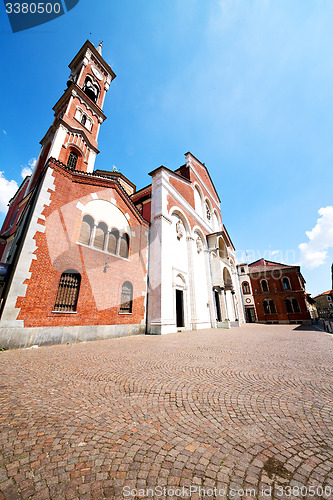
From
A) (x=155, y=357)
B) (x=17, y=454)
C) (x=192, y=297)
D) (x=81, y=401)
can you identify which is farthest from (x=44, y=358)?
(x=192, y=297)

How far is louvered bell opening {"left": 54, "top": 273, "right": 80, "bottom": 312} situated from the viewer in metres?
8.34

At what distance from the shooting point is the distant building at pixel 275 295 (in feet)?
99.6

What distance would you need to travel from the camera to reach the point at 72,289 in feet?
29.1

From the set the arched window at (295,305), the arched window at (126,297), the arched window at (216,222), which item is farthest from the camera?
the arched window at (295,305)

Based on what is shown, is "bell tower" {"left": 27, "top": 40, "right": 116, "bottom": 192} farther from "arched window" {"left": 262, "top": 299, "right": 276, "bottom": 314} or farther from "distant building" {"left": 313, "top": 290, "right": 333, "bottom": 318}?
"distant building" {"left": 313, "top": 290, "right": 333, "bottom": 318}

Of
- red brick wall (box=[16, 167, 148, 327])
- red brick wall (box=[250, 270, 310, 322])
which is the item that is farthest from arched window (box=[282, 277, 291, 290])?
red brick wall (box=[16, 167, 148, 327])

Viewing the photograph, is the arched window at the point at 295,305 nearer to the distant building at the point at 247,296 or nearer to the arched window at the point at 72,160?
the distant building at the point at 247,296

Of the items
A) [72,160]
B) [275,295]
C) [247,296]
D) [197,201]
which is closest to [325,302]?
[275,295]

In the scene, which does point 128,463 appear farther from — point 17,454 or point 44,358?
point 44,358

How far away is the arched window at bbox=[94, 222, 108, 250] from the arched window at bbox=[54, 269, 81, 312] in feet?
7.38

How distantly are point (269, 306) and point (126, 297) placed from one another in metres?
30.2

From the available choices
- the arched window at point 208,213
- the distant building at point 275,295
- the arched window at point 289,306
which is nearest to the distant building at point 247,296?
the distant building at point 275,295

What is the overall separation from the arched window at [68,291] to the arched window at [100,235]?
2.25m

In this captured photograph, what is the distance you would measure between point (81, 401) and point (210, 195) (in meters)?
26.8
